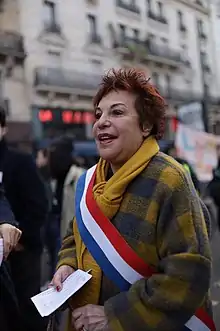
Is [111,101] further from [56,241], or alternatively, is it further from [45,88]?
[45,88]

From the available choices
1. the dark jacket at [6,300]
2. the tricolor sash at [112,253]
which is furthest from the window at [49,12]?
the tricolor sash at [112,253]

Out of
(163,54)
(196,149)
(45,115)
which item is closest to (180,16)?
(163,54)

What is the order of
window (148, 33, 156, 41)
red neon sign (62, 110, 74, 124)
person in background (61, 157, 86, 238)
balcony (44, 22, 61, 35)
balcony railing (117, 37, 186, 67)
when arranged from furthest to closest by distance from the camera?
window (148, 33, 156, 41), balcony railing (117, 37, 186, 67), red neon sign (62, 110, 74, 124), balcony (44, 22, 61, 35), person in background (61, 157, 86, 238)

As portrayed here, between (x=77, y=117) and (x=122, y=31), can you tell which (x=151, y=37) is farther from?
(x=77, y=117)

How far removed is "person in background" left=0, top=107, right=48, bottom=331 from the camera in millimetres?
3105

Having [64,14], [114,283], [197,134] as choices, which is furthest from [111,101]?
[64,14]

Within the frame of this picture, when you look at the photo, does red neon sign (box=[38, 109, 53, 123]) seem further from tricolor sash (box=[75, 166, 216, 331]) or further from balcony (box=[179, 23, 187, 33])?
tricolor sash (box=[75, 166, 216, 331])

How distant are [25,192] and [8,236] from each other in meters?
1.14

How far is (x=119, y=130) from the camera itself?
1712mm

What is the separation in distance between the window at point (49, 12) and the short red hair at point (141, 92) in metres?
22.2

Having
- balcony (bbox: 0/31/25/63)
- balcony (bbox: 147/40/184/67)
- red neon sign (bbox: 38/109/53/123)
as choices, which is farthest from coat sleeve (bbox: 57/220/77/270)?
balcony (bbox: 147/40/184/67)

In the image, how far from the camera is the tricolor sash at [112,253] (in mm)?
1611

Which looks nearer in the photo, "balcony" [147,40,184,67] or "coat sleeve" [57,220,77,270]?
"coat sleeve" [57,220,77,270]

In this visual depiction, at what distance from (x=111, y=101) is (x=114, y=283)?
23.8 inches
